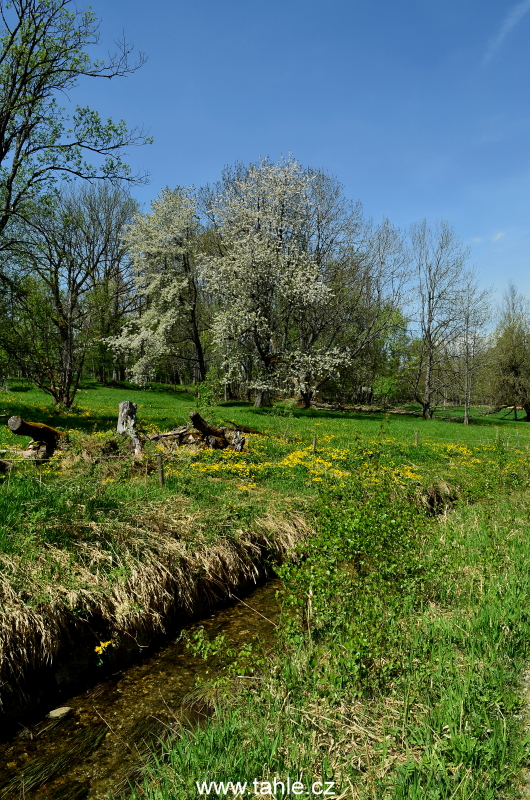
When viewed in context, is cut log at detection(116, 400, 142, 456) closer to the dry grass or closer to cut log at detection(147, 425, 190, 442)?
cut log at detection(147, 425, 190, 442)

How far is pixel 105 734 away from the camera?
4.35 metres

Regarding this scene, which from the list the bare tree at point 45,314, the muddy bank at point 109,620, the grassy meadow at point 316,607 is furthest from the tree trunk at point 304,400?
the muddy bank at point 109,620

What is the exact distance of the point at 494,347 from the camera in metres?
45.9

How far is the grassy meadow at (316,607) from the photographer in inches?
123

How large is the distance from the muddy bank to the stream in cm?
20

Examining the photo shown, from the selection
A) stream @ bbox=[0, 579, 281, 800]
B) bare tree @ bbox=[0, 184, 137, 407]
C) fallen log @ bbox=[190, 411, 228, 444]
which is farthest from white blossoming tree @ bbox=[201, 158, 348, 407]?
stream @ bbox=[0, 579, 281, 800]

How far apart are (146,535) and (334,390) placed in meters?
34.5

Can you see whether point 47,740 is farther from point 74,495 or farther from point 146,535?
point 74,495

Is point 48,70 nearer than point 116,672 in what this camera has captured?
No

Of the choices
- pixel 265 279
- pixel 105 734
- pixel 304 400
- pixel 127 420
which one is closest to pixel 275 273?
pixel 265 279

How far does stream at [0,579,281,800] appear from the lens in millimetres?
3766

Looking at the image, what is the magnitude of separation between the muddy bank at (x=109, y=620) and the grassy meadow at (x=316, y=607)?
31mm

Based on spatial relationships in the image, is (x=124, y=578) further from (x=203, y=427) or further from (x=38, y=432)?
(x=203, y=427)

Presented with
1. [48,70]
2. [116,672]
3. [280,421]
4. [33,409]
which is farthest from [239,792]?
[48,70]
